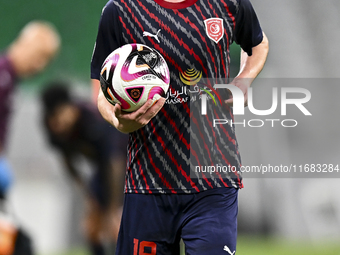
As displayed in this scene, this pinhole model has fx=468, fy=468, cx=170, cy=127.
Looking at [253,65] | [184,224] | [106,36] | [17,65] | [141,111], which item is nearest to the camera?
[141,111]

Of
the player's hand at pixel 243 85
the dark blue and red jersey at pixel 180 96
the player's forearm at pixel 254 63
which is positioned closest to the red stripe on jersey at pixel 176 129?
the dark blue and red jersey at pixel 180 96

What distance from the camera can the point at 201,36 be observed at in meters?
2.02

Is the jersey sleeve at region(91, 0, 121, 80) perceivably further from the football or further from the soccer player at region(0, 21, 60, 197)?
the soccer player at region(0, 21, 60, 197)

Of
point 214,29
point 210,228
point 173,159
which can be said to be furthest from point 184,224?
point 214,29

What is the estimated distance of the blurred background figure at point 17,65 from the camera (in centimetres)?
459

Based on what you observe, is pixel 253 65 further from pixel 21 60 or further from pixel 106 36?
pixel 21 60

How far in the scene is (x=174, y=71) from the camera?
6.56ft

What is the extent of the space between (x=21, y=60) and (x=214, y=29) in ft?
10.6

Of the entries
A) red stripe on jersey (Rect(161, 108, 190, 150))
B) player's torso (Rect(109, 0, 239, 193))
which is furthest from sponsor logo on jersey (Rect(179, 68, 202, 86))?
red stripe on jersey (Rect(161, 108, 190, 150))

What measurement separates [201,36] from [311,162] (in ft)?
12.5

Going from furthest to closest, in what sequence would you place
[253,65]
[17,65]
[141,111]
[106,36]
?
[17,65]
[253,65]
[106,36]
[141,111]

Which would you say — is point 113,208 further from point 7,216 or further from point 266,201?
point 266,201

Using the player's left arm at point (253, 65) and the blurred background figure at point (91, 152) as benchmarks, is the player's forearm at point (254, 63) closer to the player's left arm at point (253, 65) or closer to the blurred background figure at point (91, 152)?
the player's left arm at point (253, 65)

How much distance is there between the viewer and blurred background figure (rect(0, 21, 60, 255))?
4.59 meters
